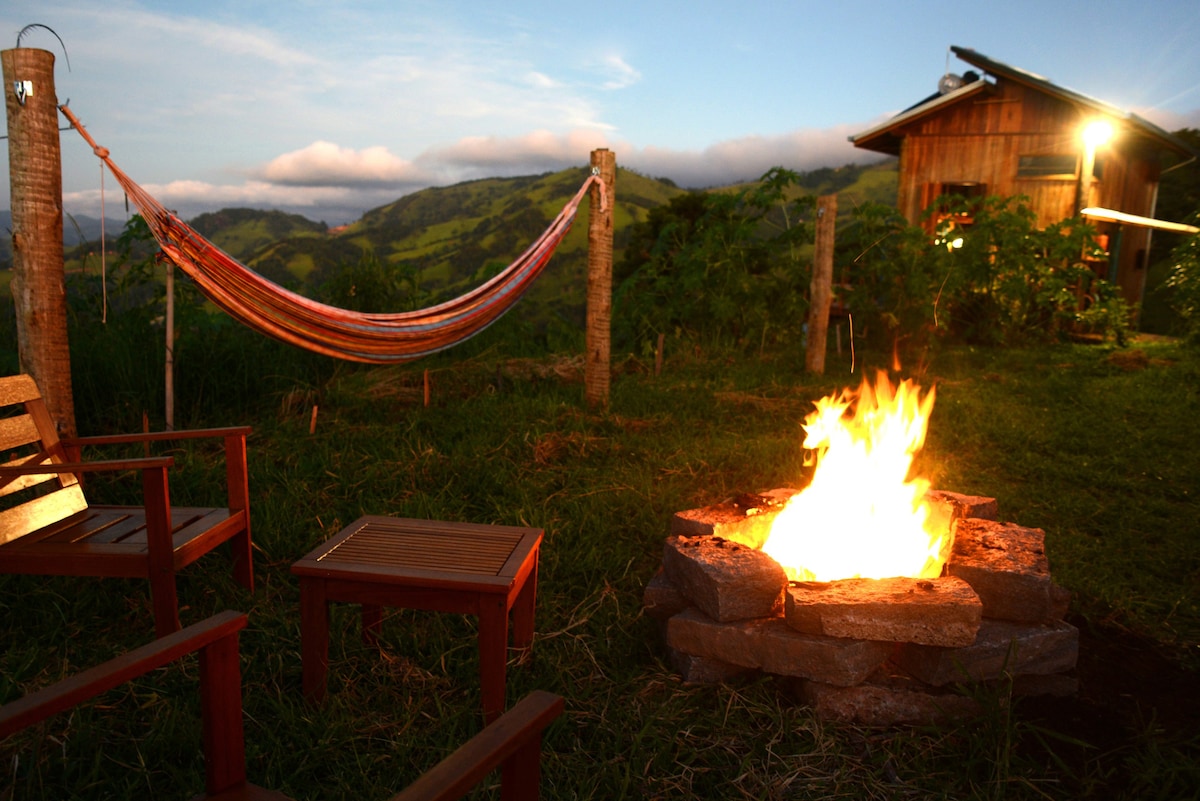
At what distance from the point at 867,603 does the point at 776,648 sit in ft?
0.87

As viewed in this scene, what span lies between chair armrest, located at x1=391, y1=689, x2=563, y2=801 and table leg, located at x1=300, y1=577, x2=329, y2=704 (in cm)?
108

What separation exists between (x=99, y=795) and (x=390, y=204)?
29464 millimetres

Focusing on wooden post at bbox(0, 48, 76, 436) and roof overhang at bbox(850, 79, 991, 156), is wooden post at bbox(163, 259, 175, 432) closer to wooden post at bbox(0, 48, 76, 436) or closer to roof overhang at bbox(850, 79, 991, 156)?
wooden post at bbox(0, 48, 76, 436)

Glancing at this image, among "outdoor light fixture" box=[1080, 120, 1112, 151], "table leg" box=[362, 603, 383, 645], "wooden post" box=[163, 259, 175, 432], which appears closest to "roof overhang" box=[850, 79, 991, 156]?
"outdoor light fixture" box=[1080, 120, 1112, 151]

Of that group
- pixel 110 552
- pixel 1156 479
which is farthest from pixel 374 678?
pixel 1156 479

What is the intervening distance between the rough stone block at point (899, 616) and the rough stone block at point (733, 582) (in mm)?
117

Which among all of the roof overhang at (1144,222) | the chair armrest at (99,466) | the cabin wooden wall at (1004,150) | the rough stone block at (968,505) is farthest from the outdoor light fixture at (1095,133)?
the chair armrest at (99,466)

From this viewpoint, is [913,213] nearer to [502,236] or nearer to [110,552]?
[110,552]

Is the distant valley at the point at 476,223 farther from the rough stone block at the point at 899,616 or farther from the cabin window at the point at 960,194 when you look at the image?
the rough stone block at the point at 899,616

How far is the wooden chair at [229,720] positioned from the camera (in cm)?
91

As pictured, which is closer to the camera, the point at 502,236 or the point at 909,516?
the point at 909,516

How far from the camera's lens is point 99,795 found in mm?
1651

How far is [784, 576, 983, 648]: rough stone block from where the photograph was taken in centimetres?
196

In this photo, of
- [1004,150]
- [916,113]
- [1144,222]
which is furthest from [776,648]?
[1004,150]
